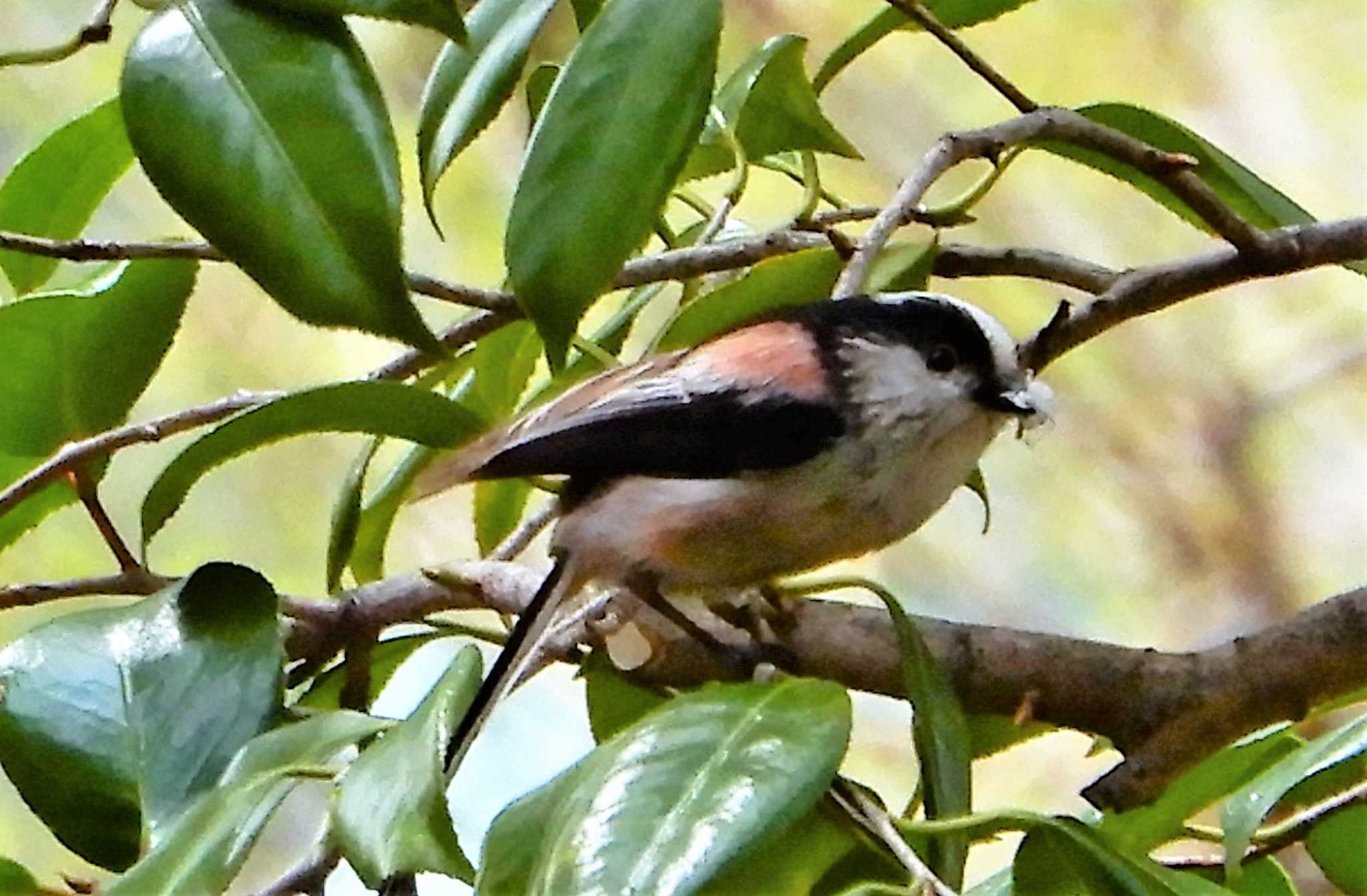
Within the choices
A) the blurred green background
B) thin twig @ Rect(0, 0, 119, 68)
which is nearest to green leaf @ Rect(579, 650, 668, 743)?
thin twig @ Rect(0, 0, 119, 68)

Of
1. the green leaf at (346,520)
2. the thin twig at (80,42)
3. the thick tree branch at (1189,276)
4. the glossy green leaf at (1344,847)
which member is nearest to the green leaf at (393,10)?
the thin twig at (80,42)

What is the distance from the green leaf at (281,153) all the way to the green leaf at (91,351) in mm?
203

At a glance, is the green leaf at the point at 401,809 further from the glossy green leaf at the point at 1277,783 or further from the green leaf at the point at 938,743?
the glossy green leaf at the point at 1277,783

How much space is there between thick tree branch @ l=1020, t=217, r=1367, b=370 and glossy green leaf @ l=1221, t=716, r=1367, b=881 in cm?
27

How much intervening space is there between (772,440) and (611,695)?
5.9 inches

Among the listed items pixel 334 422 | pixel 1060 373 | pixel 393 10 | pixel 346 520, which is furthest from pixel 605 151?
pixel 1060 373

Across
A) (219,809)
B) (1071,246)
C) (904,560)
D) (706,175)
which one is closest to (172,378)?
(904,560)

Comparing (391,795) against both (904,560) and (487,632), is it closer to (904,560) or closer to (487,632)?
(487,632)

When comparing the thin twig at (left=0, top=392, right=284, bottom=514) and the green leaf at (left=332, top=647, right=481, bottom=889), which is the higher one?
the thin twig at (left=0, top=392, right=284, bottom=514)

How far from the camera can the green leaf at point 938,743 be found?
57cm

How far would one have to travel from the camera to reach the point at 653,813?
479 mm

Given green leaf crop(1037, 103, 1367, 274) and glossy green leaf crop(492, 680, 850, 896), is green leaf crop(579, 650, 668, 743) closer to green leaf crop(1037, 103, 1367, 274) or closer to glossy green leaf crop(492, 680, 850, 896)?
glossy green leaf crop(492, 680, 850, 896)

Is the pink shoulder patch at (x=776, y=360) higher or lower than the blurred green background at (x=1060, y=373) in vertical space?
lower

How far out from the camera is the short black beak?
2.74 feet
